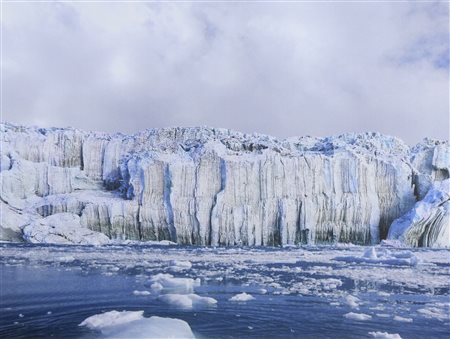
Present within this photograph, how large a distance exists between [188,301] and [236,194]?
25809 millimetres

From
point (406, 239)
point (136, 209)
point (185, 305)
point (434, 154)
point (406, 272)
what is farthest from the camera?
point (434, 154)

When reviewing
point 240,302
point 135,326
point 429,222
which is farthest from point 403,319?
point 429,222

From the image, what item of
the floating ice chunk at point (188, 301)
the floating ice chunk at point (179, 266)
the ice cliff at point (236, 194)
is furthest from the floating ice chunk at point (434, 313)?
the ice cliff at point (236, 194)

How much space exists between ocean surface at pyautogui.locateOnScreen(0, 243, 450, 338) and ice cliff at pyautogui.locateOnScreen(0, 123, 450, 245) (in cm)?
1786

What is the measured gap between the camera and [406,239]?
106ft

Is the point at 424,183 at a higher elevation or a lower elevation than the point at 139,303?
higher

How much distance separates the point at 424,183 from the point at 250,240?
1371cm

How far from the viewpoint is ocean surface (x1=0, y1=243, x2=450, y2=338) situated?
782cm

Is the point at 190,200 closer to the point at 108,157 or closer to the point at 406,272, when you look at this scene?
the point at 108,157

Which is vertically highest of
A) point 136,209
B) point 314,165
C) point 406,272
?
point 314,165

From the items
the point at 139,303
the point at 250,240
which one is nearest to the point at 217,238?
the point at 250,240

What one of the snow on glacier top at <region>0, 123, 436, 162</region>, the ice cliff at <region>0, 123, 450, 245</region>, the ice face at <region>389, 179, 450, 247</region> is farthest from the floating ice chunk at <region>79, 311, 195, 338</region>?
the snow on glacier top at <region>0, 123, 436, 162</region>

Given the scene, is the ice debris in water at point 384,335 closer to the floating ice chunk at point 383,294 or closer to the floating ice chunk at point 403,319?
the floating ice chunk at point 403,319

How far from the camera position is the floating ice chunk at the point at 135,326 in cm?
689
